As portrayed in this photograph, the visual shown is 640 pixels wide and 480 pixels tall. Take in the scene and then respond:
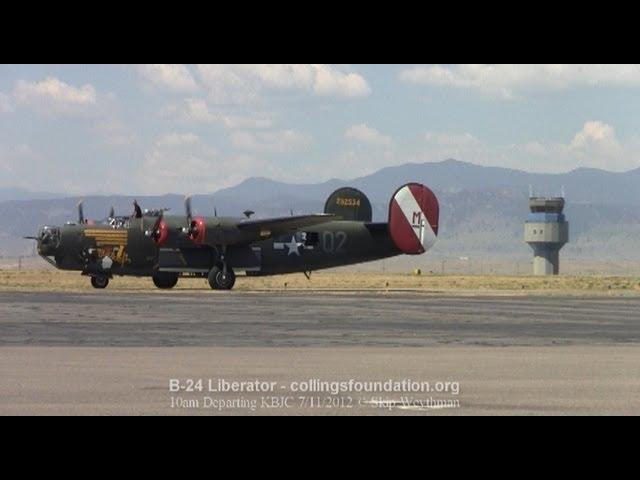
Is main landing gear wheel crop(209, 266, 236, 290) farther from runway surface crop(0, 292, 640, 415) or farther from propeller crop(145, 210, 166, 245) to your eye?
runway surface crop(0, 292, 640, 415)

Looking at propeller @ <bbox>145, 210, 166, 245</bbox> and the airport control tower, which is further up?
A: the airport control tower

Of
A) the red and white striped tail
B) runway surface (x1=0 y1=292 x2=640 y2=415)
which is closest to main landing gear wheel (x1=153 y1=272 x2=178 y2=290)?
the red and white striped tail

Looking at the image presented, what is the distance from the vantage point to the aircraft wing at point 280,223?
198 ft

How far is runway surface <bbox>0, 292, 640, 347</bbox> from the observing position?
2900 cm

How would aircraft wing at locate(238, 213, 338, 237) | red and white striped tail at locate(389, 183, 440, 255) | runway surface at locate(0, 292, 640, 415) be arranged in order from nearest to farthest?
runway surface at locate(0, 292, 640, 415) < aircraft wing at locate(238, 213, 338, 237) < red and white striped tail at locate(389, 183, 440, 255)

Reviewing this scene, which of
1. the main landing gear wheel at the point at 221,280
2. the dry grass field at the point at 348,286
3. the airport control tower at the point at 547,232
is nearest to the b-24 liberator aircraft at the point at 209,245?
the main landing gear wheel at the point at 221,280

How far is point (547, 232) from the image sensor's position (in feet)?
534

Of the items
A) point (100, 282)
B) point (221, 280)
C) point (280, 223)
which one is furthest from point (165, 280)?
point (280, 223)

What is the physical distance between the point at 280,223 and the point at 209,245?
343 centimetres

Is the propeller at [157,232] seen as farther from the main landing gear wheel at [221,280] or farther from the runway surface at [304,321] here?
the runway surface at [304,321]

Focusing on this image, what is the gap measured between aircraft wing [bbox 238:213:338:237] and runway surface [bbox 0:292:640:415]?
1586cm
